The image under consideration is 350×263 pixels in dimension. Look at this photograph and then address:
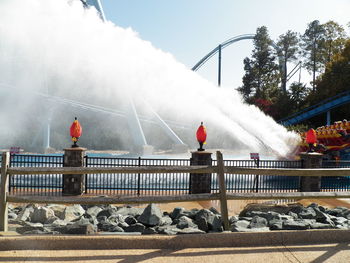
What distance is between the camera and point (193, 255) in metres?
3.86

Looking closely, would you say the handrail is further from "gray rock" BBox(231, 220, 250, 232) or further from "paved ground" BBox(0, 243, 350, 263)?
"paved ground" BBox(0, 243, 350, 263)

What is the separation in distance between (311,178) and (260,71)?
45.8m

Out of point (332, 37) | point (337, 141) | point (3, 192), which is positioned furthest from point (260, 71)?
point (3, 192)

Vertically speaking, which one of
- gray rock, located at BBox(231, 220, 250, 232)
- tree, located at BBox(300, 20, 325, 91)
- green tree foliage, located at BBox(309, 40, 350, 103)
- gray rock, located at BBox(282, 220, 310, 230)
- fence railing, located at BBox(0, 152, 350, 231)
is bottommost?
gray rock, located at BBox(231, 220, 250, 232)

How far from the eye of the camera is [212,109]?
2400cm

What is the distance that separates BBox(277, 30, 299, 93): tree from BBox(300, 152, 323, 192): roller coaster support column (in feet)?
146

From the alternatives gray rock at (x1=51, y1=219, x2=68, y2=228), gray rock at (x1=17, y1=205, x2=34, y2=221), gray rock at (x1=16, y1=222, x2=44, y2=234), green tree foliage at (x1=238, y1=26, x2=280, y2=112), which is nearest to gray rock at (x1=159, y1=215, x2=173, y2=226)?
gray rock at (x1=51, y1=219, x2=68, y2=228)

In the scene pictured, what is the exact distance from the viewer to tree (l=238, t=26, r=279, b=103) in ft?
175

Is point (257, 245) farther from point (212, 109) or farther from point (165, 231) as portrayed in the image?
point (212, 109)

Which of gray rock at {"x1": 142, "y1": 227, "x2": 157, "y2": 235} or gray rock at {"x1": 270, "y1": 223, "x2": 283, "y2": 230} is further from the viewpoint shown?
gray rock at {"x1": 270, "y1": 223, "x2": 283, "y2": 230}

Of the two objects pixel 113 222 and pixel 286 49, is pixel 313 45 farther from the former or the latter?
pixel 113 222

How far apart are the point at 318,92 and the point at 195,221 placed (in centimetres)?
4016

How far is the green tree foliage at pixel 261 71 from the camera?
52406mm

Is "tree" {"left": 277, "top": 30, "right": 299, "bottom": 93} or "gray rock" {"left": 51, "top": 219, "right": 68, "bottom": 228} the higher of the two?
"tree" {"left": 277, "top": 30, "right": 299, "bottom": 93}
